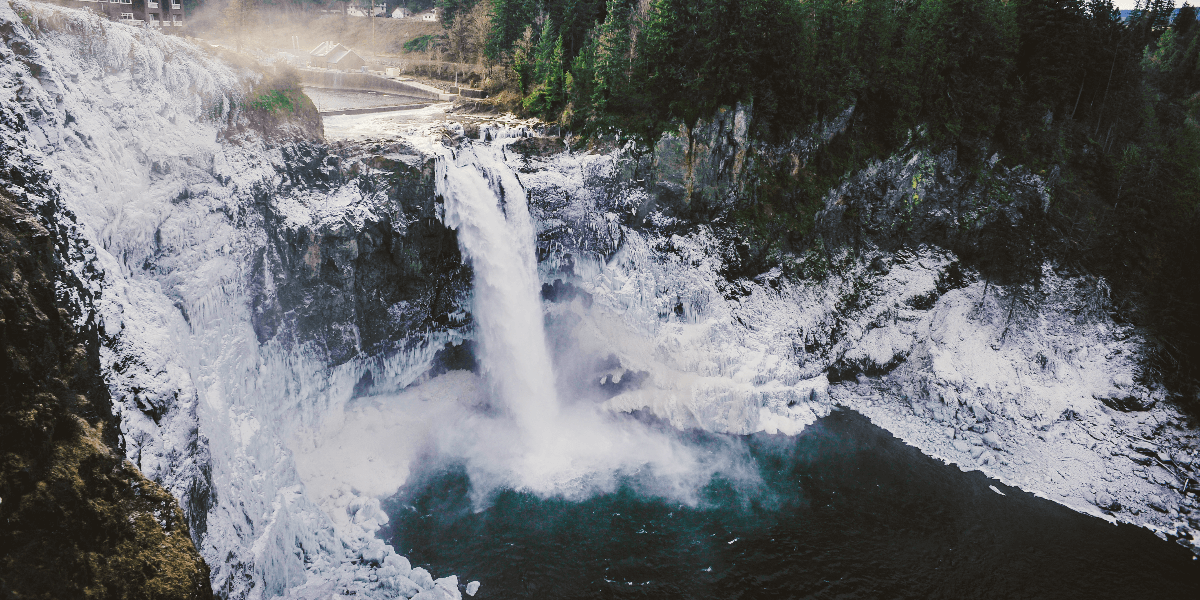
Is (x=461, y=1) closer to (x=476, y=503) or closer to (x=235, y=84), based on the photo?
(x=235, y=84)

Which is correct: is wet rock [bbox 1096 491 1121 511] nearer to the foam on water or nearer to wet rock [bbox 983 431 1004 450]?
wet rock [bbox 983 431 1004 450]

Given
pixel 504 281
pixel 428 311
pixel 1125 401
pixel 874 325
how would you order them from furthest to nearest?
1. pixel 874 325
2. pixel 1125 401
3. pixel 504 281
4. pixel 428 311

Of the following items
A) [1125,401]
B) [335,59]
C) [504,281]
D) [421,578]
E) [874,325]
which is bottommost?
[421,578]

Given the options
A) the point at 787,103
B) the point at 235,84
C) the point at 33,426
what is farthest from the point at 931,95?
the point at 33,426

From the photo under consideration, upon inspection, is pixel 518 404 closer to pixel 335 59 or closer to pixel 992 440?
pixel 992 440

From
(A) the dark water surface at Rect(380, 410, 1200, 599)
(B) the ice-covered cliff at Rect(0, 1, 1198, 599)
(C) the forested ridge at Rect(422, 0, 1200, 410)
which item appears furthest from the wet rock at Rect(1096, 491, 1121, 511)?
(C) the forested ridge at Rect(422, 0, 1200, 410)

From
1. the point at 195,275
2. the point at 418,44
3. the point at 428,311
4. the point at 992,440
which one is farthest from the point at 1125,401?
the point at 418,44

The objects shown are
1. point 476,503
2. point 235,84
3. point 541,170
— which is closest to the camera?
point 235,84
